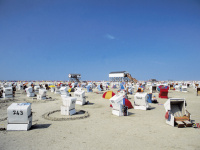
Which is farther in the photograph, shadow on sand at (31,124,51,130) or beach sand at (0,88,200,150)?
shadow on sand at (31,124,51,130)

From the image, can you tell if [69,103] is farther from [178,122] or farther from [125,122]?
[178,122]

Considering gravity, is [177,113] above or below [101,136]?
above

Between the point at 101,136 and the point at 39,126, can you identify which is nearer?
the point at 101,136

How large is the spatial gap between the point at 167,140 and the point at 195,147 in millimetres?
1084

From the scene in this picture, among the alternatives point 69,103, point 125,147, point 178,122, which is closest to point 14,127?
point 69,103

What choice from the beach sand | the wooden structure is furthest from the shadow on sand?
the wooden structure

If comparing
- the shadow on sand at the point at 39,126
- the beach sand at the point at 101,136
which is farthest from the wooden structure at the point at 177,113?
the shadow on sand at the point at 39,126

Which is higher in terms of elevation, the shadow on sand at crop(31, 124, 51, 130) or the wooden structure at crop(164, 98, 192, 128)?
the wooden structure at crop(164, 98, 192, 128)

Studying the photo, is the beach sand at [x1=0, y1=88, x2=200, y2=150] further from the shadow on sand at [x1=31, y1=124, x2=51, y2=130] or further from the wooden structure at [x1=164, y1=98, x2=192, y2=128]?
the wooden structure at [x1=164, y1=98, x2=192, y2=128]

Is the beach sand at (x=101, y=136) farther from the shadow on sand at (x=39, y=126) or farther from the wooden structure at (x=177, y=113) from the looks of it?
the wooden structure at (x=177, y=113)

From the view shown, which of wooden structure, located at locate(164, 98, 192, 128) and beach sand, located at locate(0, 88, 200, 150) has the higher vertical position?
wooden structure, located at locate(164, 98, 192, 128)

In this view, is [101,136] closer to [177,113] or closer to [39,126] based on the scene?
[39,126]

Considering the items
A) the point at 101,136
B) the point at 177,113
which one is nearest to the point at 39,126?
the point at 101,136

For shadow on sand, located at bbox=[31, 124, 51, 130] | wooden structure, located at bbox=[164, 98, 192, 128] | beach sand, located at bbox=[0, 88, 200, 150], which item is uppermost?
wooden structure, located at bbox=[164, 98, 192, 128]
